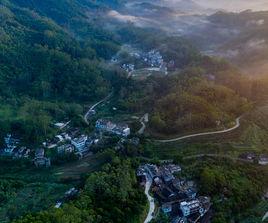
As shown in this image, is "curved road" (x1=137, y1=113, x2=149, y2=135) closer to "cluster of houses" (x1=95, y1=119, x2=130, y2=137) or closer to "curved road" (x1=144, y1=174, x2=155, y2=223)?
"cluster of houses" (x1=95, y1=119, x2=130, y2=137)

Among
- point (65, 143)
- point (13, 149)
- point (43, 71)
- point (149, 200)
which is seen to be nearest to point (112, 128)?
point (65, 143)

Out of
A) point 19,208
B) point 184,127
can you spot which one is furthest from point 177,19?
point 19,208

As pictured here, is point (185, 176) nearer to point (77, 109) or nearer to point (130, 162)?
point (130, 162)

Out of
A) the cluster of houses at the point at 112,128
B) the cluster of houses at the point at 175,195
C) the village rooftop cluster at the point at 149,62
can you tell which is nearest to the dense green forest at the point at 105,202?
the cluster of houses at the point at 175,195

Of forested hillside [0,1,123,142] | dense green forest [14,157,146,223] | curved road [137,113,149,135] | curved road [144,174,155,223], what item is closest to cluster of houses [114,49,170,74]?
forested hillside [0,1,123,142]

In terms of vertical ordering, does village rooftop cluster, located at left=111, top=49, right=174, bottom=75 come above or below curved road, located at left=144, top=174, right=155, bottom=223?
above

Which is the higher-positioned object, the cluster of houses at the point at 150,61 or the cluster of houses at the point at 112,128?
the cluster of houses at the point at 150,61

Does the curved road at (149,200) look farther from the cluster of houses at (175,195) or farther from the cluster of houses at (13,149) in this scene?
the cluster of houses at (13,149)
